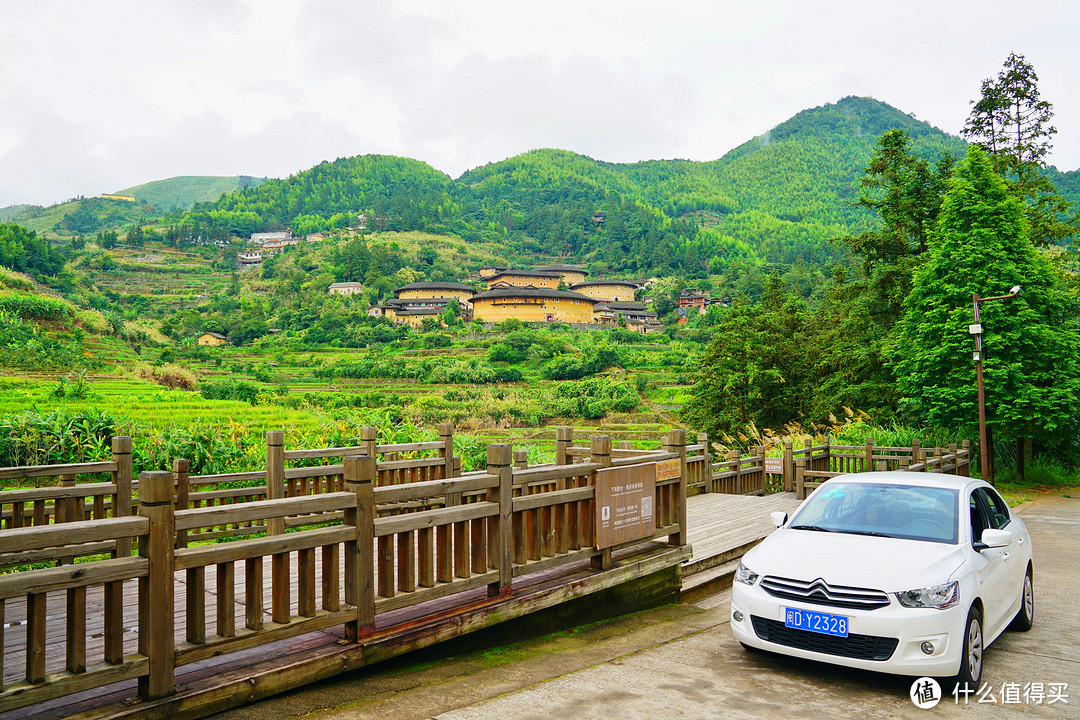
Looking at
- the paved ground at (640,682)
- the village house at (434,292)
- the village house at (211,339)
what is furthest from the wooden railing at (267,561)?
the village house at (434,292)

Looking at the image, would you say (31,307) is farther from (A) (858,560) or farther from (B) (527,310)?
(B) (527,310)

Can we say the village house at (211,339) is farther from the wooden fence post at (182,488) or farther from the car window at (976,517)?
the car window at (976,517)

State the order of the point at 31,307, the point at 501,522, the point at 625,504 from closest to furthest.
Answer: the point at 501,522 < the point at 625,504 < the point at 31,307

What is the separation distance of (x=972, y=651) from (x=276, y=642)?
175 inches

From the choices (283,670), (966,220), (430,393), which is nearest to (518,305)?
(430,393)

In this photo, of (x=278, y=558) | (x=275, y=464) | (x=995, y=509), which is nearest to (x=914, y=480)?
(x=995, y=509)

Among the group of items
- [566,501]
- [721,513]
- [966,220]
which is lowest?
[721,513]

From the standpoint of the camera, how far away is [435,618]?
4.56 metres

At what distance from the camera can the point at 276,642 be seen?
4.10 metres

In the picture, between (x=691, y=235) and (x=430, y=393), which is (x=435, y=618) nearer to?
(x=430, y=393)

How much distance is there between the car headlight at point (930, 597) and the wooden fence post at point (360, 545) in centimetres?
335

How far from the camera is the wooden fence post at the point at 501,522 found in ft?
16.2

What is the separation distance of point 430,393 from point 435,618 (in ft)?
200

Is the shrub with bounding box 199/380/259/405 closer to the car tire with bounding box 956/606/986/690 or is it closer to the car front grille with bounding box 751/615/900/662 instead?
the car front grille with bounding box 751/615/900/662
